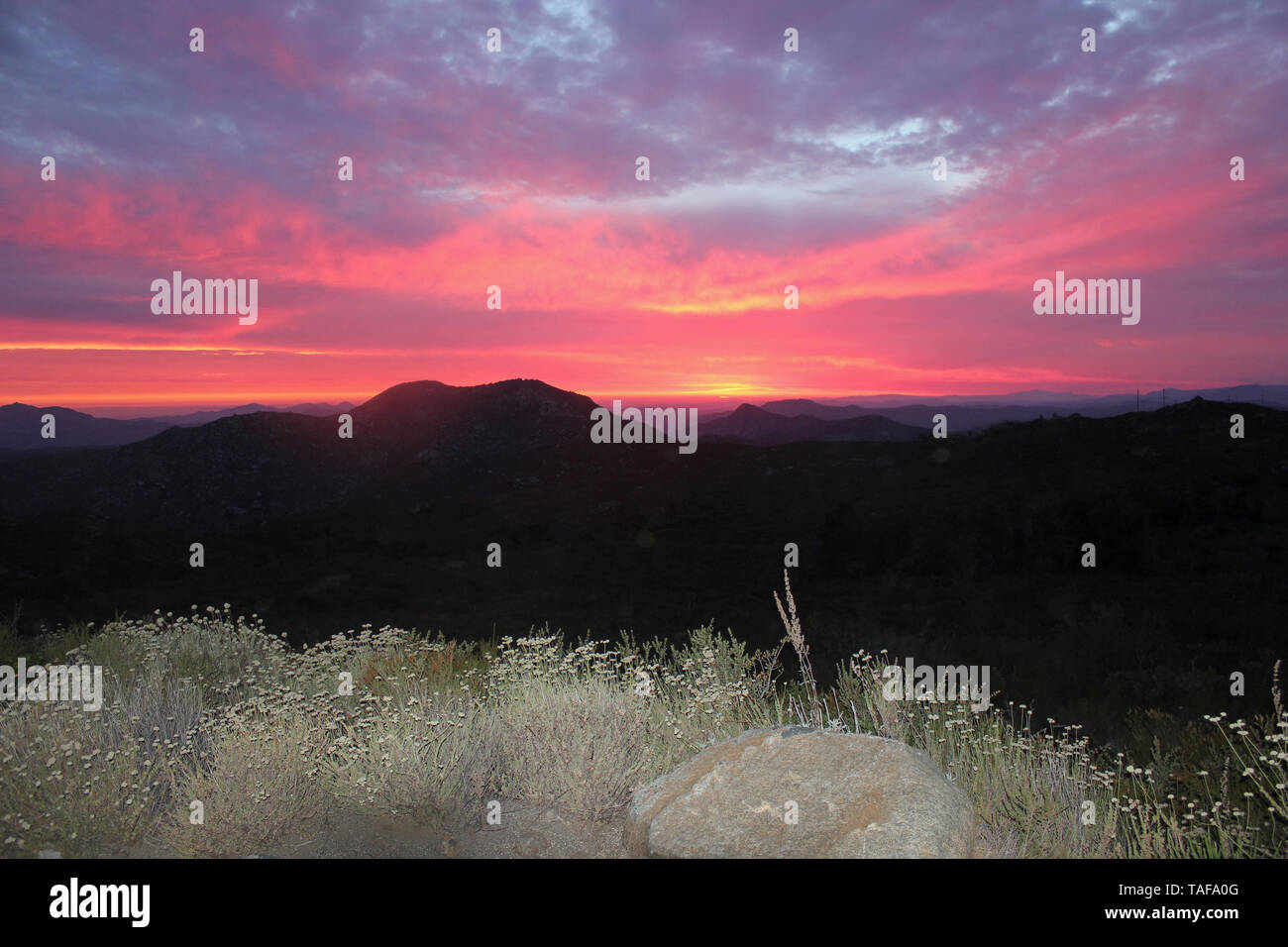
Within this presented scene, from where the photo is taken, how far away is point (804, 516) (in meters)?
38.9

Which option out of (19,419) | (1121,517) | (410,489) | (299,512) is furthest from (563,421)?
(19,419)

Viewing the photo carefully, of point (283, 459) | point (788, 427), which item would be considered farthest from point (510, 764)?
point (788, 427)

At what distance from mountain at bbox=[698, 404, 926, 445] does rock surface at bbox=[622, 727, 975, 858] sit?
90.6 meters

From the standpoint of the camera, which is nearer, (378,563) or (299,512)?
(378,563)

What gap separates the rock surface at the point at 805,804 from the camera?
307 cm

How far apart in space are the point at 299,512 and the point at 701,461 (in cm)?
3922

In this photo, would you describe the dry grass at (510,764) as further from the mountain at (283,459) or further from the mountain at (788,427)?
the mountain at (788,427)

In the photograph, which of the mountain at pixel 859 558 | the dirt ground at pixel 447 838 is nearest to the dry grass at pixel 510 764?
the dirt ground at pixel 447 838

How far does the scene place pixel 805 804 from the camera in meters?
3.34

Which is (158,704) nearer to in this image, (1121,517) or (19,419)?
(1121,517)

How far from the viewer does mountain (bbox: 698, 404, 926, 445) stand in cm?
9800

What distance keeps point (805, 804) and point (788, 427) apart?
392ft

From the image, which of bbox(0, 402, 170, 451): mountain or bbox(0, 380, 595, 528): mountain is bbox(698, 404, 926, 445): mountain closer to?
bbox(0, 380, 595, 528): mountain

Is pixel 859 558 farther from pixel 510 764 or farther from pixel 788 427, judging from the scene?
pixel 788 427
